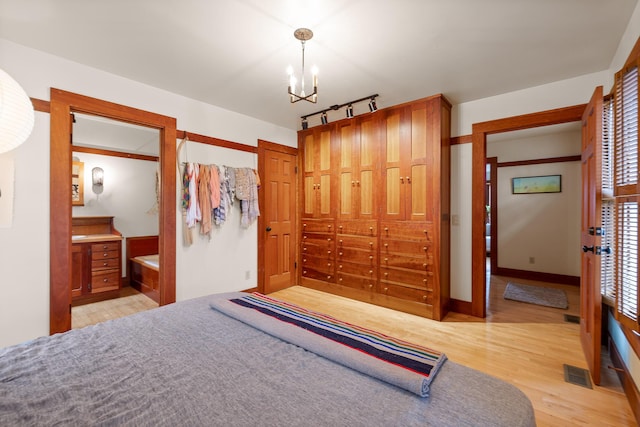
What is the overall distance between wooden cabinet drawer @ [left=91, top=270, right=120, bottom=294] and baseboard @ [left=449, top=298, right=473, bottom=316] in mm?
4564

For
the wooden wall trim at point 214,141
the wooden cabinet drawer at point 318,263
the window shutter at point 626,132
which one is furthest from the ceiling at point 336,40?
the wooden cabinet drawer at point 318,263

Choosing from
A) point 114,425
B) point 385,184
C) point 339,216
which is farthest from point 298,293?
point 114,425

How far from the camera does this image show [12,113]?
134cm

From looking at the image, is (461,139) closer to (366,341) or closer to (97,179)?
(366,341)

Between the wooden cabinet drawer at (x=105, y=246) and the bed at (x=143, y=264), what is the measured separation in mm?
358

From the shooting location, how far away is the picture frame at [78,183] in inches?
169

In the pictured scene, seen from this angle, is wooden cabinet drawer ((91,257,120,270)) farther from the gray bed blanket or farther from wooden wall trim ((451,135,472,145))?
wooden wall trim ((451,135,472,145))

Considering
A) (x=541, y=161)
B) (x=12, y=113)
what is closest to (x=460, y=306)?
(x=541, y=161)

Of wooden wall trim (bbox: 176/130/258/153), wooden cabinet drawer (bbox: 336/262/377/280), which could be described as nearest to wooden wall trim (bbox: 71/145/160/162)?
wooden wall trim (bbox: 176/130/258/153)

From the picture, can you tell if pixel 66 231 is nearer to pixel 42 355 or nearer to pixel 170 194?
pixel 170 194

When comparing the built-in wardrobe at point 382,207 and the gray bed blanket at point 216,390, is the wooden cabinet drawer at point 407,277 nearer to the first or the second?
the built-in wardrobe at point 382,207

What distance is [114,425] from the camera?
0.82 metres

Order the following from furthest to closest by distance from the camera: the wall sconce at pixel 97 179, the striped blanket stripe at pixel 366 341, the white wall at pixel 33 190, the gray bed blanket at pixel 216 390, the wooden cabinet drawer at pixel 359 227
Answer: the wall sconce at pixel 97 179 → the wooden cabinet drawer at pixel 359 227 → the white wall at pixel 33 190 → the striped blanket stripe at pixel 366 341 → the gray bed blanket at pixel 216 390

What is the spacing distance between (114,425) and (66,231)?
233 centimetres
